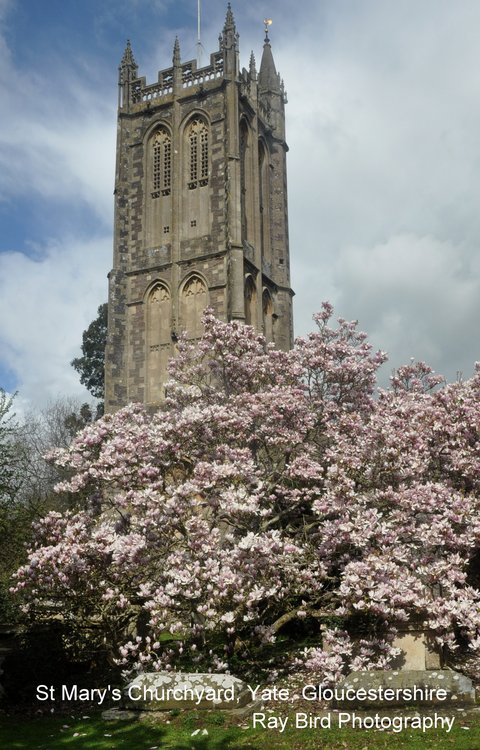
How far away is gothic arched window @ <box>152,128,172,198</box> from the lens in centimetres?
4009

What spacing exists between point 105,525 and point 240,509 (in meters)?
2.35

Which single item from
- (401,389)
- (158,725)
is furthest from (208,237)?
(158,725)

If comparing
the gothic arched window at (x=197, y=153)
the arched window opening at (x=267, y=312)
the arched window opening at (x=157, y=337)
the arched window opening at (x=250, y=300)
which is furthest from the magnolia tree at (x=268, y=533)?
the gothic arched window at (x=197, y=153)

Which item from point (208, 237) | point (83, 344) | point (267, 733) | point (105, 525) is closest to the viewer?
point (267, 733)

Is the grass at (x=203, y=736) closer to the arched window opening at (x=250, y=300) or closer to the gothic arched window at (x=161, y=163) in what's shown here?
the arched window opening at (x=250, y=300)

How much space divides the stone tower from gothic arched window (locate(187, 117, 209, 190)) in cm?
6

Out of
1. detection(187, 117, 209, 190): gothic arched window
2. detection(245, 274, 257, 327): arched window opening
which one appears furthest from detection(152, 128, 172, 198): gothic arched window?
detection(245, 274, 257, 327): arched window opening

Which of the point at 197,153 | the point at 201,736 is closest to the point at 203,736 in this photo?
the point at 201,736

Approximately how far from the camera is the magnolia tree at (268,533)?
431 inches

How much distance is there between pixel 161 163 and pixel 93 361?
44.1 ft

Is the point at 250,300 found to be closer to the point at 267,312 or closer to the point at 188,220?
the point at 267,312

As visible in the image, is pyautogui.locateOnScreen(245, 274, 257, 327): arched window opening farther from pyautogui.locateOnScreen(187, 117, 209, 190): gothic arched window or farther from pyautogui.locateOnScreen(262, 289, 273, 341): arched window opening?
pyautogui.locateOnScreen(187, 117, 209, 190): gothic arched window

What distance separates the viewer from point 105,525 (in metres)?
12.2

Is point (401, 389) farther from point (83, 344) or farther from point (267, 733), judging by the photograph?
point (83, 344)
